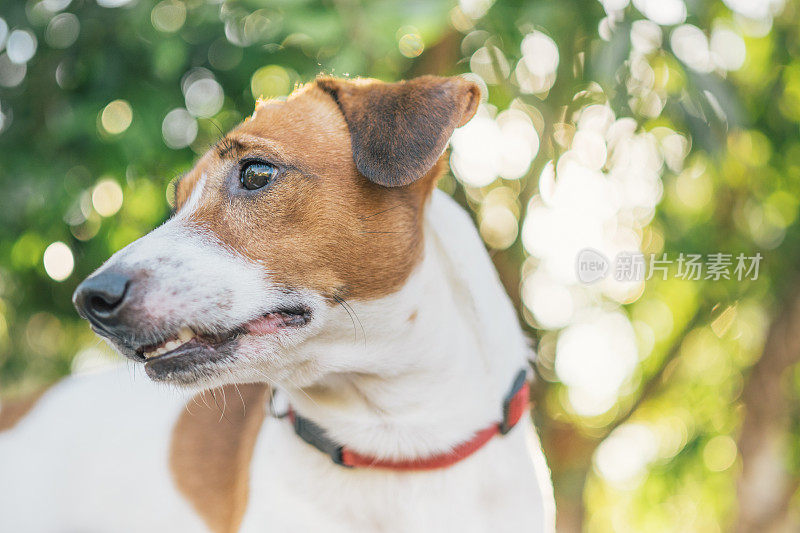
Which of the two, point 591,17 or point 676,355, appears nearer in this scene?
point 591,17

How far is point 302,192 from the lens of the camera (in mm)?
1697

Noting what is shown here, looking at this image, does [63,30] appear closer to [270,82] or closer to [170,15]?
[170,15]

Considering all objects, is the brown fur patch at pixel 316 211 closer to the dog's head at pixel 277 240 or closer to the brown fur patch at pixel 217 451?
the dog's head at pixel 277 240

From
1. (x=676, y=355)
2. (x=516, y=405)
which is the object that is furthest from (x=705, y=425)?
(x=516, y=405)

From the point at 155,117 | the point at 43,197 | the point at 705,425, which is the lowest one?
the point at 705,425

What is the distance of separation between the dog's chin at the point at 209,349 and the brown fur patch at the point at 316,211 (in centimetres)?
9

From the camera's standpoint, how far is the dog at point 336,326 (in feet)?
5.30

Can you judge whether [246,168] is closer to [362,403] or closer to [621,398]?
[362,403]

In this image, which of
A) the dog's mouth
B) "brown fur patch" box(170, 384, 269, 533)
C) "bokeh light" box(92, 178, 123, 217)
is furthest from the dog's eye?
"bokeh light" box(92, 178, 123, 217)

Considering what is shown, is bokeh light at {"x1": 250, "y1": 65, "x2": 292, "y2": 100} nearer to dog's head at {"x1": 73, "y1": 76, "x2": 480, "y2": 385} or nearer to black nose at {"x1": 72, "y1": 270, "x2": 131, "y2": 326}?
dog's head at {"x1": 73, "y1": 76, "x2": 480, "y2": 385}

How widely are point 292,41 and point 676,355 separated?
9.73ft

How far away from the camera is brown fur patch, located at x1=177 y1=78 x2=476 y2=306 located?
1662mm

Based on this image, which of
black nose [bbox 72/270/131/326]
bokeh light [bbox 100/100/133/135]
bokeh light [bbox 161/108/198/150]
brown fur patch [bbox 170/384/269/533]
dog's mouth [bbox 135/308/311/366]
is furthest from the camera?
bokeh light [bbox 161/108/198/150]

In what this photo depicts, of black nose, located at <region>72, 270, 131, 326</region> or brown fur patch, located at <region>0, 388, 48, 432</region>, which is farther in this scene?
brown fur patch, located at <region>0, 388, 48, 432</region>
